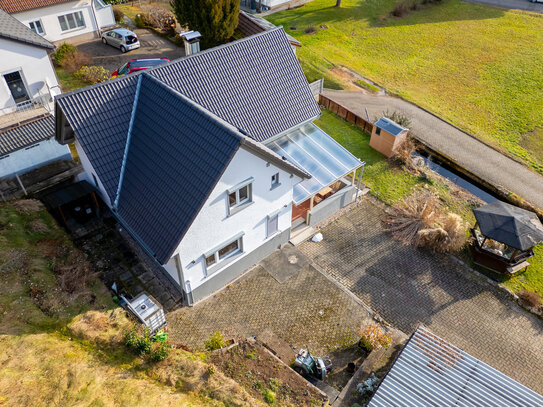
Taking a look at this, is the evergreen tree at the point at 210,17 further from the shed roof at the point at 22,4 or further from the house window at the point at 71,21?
the shed roof at the point at 22,4

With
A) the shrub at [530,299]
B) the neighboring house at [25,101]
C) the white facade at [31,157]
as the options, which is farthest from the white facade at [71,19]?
the shrub at [530,299]

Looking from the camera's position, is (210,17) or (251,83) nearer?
(251,83)

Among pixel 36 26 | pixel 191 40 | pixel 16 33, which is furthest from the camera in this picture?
pixel 36 26

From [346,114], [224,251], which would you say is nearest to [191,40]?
[346,114]

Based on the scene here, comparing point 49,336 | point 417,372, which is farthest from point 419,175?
point 49,336

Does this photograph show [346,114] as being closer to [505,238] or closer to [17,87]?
[505,238]

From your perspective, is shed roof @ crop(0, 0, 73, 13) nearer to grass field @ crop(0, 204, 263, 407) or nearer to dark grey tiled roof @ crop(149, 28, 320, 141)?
grass field @ crop(0, 204, 263, 407)
